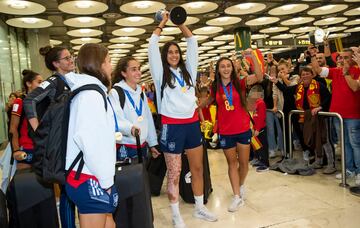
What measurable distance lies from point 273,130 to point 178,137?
2.91 m

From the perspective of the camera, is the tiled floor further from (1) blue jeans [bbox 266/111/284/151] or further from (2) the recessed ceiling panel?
(2) the recessed ceiling panel

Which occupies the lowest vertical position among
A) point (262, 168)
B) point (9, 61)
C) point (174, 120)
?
point (262, 168)

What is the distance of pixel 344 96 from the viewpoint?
11.7ft

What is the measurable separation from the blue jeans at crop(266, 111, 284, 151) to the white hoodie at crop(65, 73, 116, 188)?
3.94 meters

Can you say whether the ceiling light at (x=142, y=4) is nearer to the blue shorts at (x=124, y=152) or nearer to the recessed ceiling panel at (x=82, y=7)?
the recessed ceiling panel at (x=82, y=7)

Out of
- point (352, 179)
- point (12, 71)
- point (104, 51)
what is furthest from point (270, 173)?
point (12, 71)

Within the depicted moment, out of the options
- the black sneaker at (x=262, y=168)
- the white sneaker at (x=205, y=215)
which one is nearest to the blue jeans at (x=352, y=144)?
the black sneaker at (x=262, y=168)

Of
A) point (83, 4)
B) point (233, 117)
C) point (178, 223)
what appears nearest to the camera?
point (178, 223)

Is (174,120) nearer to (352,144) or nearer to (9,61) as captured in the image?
(352,144)

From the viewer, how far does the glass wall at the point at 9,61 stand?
7.94 meters

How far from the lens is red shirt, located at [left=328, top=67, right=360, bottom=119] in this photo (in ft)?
11.5

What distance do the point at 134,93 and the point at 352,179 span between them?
9.12ft

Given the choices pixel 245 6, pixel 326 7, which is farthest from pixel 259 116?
pixel 326 7

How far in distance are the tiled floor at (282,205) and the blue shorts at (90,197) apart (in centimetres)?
146
